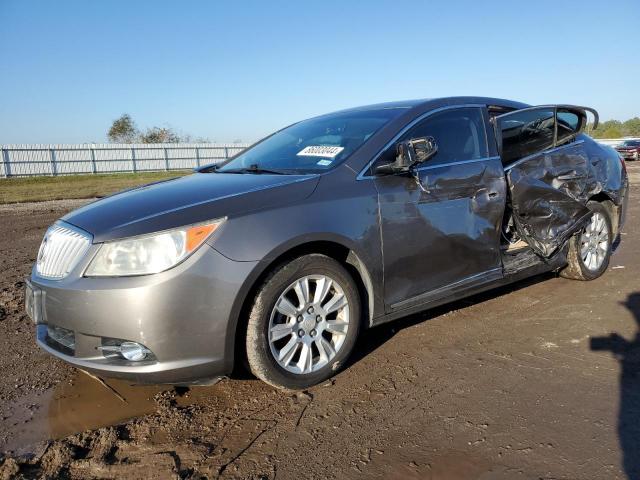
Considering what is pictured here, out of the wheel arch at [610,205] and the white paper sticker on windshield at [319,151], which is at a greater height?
the white paper sticker on windshield at [319,151]

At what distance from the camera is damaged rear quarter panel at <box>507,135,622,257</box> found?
163 inches

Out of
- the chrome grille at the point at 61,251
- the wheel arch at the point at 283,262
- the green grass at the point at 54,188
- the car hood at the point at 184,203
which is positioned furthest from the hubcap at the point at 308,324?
the green grass at the point at 54,188

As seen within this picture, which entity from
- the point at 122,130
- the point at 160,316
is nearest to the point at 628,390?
the point at 160,316

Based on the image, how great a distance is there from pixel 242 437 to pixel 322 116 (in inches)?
113

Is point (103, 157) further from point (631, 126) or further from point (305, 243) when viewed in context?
point (631, 126)

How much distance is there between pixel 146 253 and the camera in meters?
2.52

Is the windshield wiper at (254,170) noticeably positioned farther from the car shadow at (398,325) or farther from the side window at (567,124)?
the side window at (567,124)

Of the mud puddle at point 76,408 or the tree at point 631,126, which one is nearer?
the mud puddle at point 76,408

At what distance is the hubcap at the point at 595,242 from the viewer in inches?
191

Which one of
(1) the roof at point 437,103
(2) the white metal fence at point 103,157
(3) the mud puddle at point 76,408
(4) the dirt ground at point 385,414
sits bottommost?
(4) the dirt ground at point 385,414

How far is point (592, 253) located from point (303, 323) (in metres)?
3.52

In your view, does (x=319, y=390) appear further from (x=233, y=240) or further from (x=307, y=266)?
(x=233, y=240)

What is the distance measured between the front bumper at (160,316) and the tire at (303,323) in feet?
0.59

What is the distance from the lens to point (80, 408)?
111 inches
